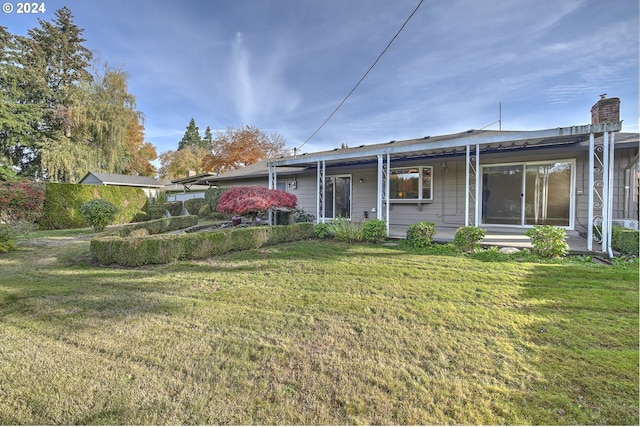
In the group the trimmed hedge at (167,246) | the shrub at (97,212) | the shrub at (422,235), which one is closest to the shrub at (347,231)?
the shrub at (422,235)

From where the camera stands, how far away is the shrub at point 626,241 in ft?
18.5

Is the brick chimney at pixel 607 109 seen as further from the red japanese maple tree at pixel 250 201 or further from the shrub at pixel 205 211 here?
the shrub at pixel 205 211

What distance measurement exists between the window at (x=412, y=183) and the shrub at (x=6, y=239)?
1112 centimetres

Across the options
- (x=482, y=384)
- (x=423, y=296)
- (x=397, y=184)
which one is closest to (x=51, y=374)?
(x=482, y=384)

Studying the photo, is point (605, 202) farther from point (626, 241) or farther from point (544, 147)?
point (544, 147)

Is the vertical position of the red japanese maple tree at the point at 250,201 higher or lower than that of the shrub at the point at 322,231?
higher

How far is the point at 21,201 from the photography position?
11.4 metres

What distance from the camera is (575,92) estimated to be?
8.88 metres

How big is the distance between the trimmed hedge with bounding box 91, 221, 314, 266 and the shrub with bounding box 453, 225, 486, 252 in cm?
489

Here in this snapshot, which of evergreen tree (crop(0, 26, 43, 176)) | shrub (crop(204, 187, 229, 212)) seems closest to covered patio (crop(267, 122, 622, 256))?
shrub (crop(204, 187, 229, 212))

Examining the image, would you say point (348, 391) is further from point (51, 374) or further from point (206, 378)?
point (51, 374)

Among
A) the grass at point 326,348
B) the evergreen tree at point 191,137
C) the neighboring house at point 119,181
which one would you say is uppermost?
the evergreen tree at point 191,137

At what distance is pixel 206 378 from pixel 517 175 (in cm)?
968

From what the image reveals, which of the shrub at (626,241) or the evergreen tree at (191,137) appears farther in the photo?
the evergreen tree at (191,137)
